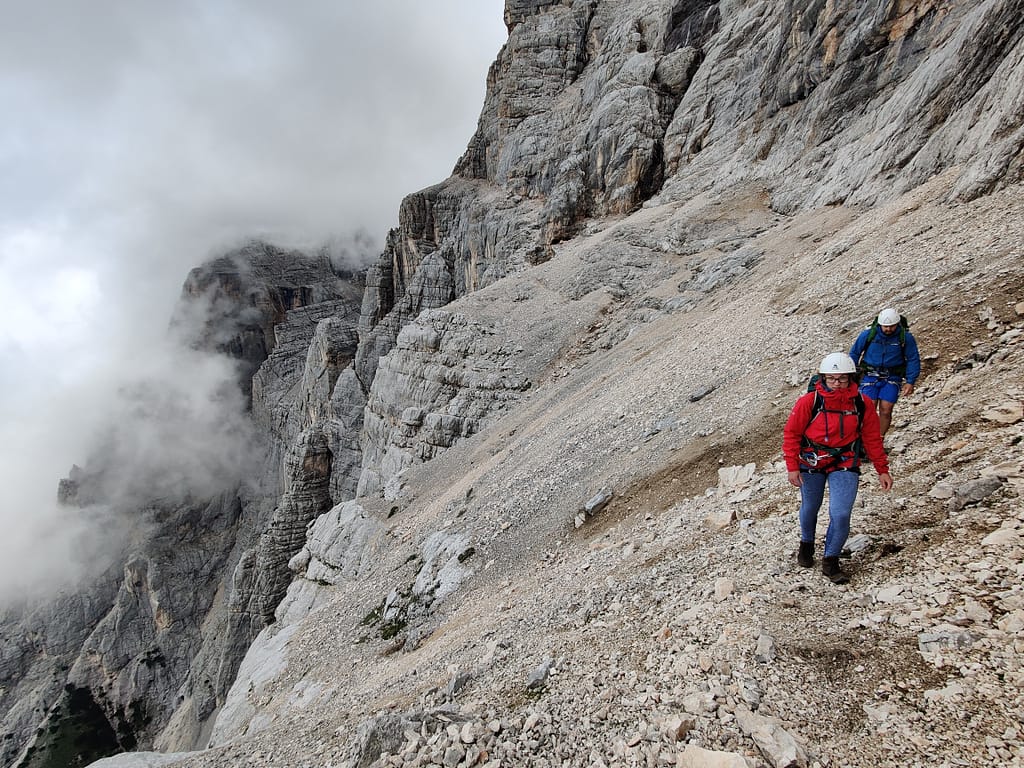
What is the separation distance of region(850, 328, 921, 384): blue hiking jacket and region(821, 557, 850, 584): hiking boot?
313 centimetres

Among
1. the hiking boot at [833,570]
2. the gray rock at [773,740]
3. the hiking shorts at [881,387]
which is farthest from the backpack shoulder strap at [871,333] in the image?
the gray rock at [773,740]

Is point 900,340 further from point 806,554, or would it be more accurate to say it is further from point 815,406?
point 806,554

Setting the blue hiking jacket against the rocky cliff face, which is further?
the blue hiking jacket

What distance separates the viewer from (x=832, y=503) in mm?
4555

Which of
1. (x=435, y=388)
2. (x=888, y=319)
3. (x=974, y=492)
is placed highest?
(x=435, y=388)

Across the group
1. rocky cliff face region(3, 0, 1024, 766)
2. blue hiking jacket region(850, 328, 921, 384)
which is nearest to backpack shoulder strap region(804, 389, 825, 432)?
rocky cliff face region(3, 0, 1024, 766)

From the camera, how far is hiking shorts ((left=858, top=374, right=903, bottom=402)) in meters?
6.32

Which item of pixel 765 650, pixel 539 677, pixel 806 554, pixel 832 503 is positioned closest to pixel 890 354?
pixel 832 503

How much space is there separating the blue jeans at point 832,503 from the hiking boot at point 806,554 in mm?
50

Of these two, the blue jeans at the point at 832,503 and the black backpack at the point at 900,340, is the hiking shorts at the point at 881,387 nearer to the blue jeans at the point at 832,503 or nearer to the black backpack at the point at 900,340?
the black backpack at the point at 900,340

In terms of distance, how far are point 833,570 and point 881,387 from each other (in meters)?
3.03

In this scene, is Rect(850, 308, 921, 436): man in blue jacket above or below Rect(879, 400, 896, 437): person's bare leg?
above

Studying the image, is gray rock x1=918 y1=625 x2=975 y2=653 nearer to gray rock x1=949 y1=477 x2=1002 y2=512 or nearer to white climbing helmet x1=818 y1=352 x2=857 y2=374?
gray rock x1=949 y1=477 x2=1002 y2=512

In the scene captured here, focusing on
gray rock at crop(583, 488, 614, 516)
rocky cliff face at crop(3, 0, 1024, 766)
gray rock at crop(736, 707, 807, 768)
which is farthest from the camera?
gray rock at crop(583, 488, 614, 516)
